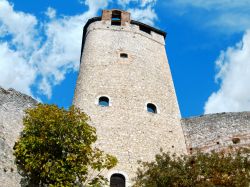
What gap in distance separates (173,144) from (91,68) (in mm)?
6169

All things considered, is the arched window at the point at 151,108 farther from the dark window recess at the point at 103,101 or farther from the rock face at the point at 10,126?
the rock face at the point at 10,126

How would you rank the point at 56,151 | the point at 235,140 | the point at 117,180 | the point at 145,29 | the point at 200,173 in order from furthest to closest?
the point at 145,29, the point at 235,140, the point at 117,180, the point at 56,151, the point at 200,173

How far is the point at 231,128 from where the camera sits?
20766 millimetres

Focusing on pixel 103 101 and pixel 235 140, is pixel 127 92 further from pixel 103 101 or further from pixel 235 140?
pixel 235 140

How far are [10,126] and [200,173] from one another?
7.70 m

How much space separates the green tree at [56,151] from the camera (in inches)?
583

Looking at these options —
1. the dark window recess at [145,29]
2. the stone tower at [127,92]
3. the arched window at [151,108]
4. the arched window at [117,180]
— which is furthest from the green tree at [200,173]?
the dark window recess at [145,29]

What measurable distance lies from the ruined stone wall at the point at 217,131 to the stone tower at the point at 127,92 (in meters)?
0.72

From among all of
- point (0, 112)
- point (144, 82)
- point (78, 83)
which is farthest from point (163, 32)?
point (0, 112)

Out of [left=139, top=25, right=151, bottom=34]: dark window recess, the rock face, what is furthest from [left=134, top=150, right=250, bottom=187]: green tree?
[left=139, top=25, right=151, bottom=34]: dark window recess

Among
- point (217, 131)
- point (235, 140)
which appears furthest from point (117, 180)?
point (235, 140)

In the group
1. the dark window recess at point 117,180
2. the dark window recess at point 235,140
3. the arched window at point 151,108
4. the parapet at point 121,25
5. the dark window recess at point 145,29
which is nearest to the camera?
the dark window recess at point 117,180

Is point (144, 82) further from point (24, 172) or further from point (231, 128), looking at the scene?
point (24, 172)

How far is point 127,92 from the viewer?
2088 centimetres
